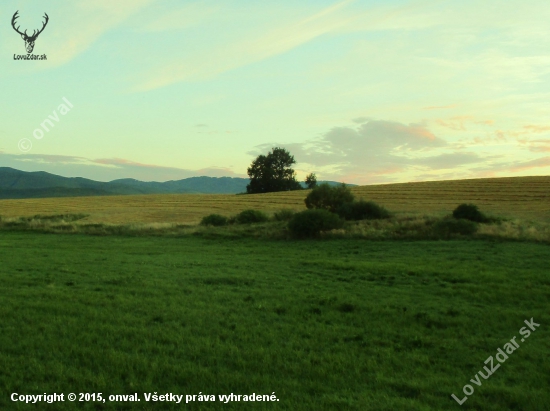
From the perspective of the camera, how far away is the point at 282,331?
894 centimetres

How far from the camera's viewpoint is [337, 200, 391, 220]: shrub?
35500 millimetres

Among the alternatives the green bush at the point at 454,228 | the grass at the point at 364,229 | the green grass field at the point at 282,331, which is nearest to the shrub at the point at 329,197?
the grass at the point at 364,229

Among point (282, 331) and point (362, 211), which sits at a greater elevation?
point (362, 211)

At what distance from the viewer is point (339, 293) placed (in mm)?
12617

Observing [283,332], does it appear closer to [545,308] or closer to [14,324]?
[14,324]

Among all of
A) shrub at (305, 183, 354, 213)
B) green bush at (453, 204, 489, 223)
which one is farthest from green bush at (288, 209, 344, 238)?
shrub at (305, 183, 354, 213)

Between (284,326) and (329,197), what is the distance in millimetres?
32574

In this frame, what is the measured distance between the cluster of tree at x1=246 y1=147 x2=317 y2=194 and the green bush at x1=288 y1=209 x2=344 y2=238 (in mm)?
65453

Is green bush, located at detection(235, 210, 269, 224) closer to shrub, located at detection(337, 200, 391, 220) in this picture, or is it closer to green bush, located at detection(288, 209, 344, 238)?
shrub, located at detection(337, 200, 391, 220)

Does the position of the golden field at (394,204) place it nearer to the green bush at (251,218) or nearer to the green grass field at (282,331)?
the green bush at (251,218)

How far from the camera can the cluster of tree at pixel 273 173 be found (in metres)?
95.9

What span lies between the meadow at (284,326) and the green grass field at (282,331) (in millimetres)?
31

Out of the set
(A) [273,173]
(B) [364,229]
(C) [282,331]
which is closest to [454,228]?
(B) [364,229]

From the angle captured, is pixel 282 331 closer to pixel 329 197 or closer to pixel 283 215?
pixel 283 215
